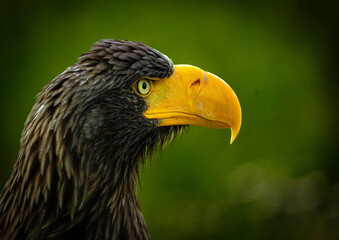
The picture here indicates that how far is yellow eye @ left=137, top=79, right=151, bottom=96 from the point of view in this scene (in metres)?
2.17

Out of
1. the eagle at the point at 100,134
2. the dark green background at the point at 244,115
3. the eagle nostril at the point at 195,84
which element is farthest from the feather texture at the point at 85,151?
the dark green background at the point at 244,115

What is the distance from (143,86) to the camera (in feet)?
7.15

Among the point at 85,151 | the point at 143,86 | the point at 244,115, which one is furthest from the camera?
the point at 244,115

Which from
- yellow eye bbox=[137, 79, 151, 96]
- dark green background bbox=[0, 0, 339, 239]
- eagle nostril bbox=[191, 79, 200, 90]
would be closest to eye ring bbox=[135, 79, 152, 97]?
yellow eye bbox=[137, 79, 151, 96]

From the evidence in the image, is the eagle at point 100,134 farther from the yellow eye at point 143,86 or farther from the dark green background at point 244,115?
the dark green background at point 244,115

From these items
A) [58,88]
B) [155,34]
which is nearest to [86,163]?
[58,88]

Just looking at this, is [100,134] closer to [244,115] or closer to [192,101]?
[192,101]

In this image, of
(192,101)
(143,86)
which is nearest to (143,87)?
(143,86)

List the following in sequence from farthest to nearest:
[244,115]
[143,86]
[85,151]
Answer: [244,115] → [143,86] → [85,151]

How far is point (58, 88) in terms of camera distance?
6.72ft

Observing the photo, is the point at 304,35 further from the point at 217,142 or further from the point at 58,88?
the point at 58,88

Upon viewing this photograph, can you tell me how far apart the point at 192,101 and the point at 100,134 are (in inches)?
21.0

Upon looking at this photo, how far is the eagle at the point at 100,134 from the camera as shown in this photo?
1.97 m

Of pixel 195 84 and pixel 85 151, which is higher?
pixel 195 84
